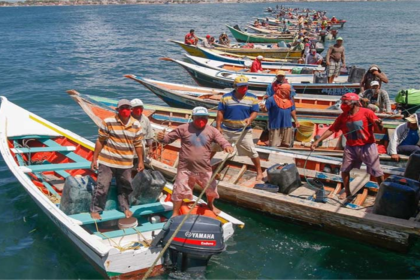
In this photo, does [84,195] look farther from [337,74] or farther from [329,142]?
[337,74]

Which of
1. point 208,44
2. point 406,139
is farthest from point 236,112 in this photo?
point 208,44

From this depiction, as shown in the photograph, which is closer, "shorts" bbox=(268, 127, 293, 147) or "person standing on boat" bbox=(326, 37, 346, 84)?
"shorts" bbox=(268, 127, 293, 147)

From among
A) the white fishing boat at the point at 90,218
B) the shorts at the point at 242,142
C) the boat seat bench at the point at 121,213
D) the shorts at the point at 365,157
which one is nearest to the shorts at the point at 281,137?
the shorts at the point at 242,142

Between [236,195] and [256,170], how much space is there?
88 cm

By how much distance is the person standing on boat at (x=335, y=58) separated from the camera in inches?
550

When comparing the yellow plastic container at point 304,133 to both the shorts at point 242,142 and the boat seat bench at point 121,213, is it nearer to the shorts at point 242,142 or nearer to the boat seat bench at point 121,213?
the shorts at point 242,142

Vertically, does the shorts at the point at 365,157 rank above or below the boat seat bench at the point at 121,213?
above

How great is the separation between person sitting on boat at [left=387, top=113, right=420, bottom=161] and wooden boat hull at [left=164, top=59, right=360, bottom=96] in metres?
5.33

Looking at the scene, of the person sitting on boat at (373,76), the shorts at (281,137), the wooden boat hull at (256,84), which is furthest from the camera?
the wooden boat hull at (256,84)

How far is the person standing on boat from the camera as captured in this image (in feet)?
45.8

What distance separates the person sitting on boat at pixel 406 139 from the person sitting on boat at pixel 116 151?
4.82 metres

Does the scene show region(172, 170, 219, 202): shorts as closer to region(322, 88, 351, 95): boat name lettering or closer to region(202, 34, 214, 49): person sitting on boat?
region(322, 88, 351, 95): boat name lettering

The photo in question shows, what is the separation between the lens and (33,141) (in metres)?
9.66

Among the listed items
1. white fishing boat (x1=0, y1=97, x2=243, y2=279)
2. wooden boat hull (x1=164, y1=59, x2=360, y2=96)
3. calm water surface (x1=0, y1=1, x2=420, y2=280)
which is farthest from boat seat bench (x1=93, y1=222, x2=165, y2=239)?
wooden boat hull (x1=164, y1=59, x2=360, y2=96)
